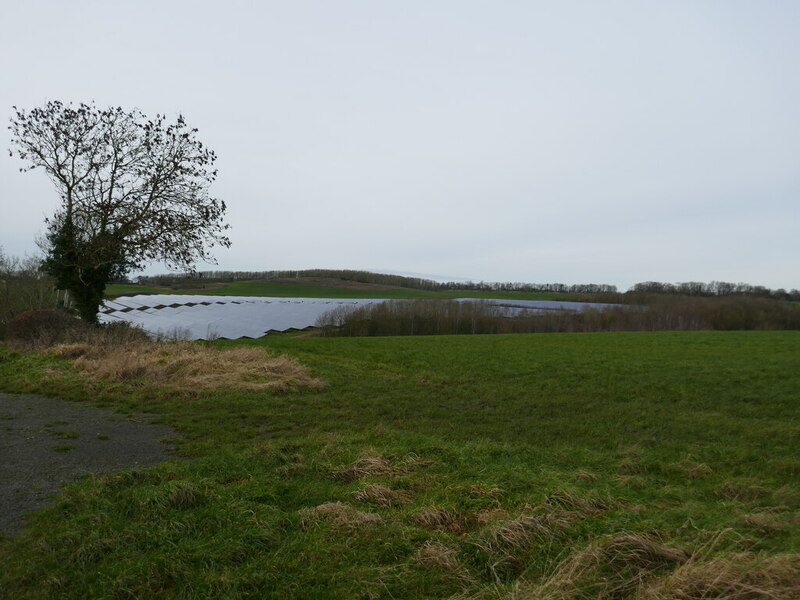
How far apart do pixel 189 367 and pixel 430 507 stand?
35.9 feet

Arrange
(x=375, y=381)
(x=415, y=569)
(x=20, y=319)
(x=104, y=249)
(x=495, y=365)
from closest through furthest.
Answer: (x=415, y=569), (x=375, y=381), (x=495, y=365), (x=20, y=319), (x=104, y=249)

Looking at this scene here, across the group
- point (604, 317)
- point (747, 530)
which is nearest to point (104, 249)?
point (747, 530)

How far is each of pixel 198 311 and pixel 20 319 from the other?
715 inches

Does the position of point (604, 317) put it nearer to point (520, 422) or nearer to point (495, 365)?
point (495, 365)

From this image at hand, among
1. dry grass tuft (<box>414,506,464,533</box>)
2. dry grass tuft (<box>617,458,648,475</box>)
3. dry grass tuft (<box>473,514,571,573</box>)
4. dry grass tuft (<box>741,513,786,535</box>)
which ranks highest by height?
dry grass tuft (<box>741,513,786,535</box>)

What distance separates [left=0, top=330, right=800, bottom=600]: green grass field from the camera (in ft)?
11.5

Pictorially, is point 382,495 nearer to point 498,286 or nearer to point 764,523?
point 764,523

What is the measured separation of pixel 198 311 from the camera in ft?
124

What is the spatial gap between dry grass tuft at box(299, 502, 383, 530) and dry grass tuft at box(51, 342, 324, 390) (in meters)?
8.24

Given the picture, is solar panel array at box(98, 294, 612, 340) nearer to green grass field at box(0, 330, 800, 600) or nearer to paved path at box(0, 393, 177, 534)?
paved path at box(0, 393, 177, 534)

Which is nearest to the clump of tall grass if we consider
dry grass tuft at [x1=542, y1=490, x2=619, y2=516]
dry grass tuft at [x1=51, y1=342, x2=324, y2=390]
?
dry grass tuft at [x1=51, y1=342, x2=324, y2=390]

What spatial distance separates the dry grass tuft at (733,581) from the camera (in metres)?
2.69

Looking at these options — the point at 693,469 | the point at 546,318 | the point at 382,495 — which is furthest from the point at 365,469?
the point at 546,318

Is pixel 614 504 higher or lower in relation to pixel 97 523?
higher
